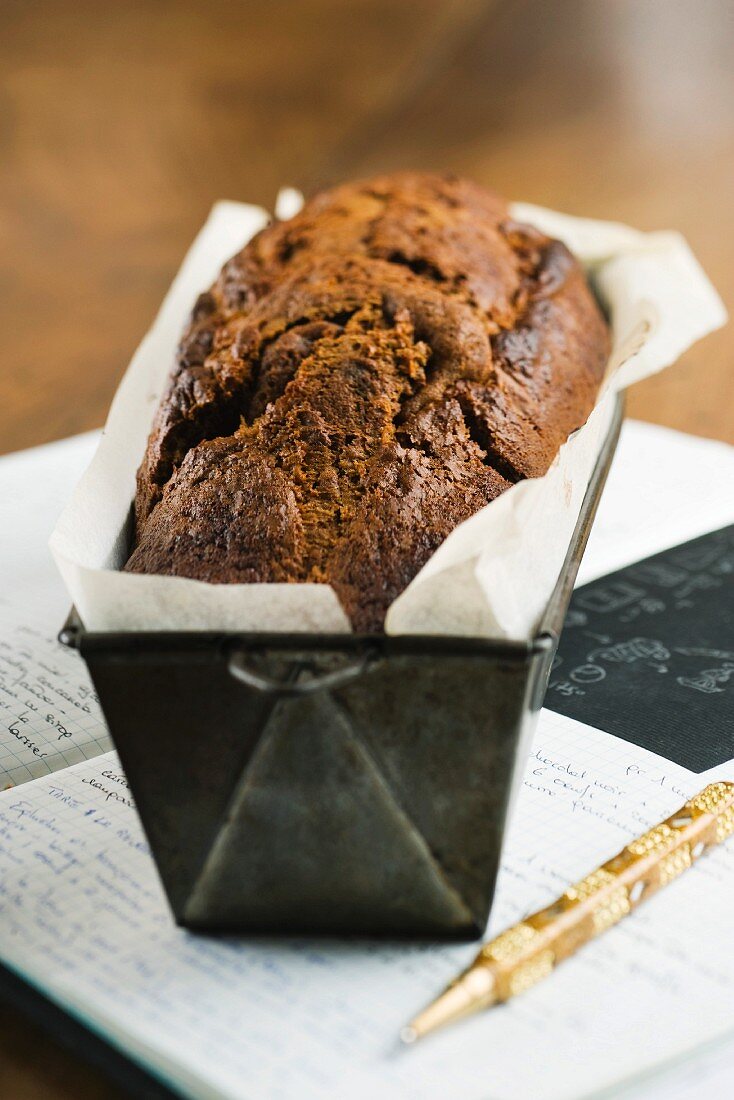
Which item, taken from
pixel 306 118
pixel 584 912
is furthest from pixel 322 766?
pixel 306 118

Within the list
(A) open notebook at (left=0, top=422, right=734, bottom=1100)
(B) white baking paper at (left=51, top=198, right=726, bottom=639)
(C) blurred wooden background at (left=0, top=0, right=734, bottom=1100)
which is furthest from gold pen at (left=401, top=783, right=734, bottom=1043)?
(C) blurred wooden background at (left=0, top=0, right=734, bottom=1100)

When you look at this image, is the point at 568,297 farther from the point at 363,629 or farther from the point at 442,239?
the point at 363,629

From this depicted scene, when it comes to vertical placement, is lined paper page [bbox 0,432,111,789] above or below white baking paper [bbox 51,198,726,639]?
below

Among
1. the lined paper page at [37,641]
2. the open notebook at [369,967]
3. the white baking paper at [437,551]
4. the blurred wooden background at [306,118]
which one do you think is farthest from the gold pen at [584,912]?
the blurred wooden background at [306,118]

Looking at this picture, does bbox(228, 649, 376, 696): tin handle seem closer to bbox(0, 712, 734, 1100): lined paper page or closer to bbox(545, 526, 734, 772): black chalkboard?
bbox(0, 712, 734, 1100): lined paper page

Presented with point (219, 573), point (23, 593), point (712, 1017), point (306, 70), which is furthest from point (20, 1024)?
point (306, 70)

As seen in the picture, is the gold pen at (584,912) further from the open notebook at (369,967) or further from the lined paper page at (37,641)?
the lined paper page at (37,641)
